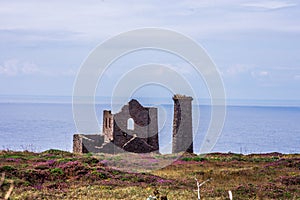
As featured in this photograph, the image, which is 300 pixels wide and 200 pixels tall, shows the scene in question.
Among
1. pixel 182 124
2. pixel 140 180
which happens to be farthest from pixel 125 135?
pixel 140 180

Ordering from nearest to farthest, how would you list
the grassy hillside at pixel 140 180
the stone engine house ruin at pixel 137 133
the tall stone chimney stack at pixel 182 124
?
the grassy hillside at pixel 140 180
the tall stone chimney stack at pixel 182 124
the stone engine house ruin at pixel 137 133

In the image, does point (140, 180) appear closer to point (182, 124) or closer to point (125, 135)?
point (182, 124)

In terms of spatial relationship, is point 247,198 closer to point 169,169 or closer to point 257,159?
point 169,169

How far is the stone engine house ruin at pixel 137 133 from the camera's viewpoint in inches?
1943

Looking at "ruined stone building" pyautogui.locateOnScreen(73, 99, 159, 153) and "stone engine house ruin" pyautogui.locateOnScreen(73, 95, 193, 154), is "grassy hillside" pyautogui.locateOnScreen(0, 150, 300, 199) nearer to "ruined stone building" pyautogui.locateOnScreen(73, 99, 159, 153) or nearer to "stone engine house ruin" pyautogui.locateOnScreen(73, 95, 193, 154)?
"stone engine house ruin" pyautogui.locateOnScreen(73, 95, 193, 154)

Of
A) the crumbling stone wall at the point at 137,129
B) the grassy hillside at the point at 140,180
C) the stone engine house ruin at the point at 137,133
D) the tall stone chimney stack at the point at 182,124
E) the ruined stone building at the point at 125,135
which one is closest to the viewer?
the grassy hillside at the point at 140,180

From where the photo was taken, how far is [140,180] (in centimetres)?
2647

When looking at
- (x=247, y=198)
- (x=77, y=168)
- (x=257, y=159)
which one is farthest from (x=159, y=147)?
(x=247, y=198)

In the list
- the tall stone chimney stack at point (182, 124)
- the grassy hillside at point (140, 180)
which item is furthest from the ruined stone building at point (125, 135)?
the grassy hillside at point (140, 180)

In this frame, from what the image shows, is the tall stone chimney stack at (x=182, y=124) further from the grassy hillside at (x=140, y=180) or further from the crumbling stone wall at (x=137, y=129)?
the grassy hillside at (x=140, y=180)

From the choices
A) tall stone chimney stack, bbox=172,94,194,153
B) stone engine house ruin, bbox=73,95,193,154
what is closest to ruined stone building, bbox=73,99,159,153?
stone engine house ruin, bbox=73,95,193,154

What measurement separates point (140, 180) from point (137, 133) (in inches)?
1022

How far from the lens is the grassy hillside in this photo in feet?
73.5

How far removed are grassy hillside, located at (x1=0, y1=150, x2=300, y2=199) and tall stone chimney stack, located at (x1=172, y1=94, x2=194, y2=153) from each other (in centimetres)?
1279
